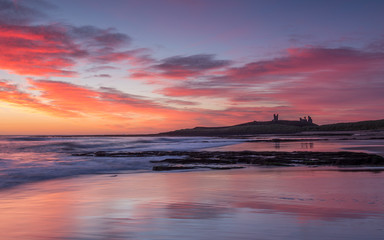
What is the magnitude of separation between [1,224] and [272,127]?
146549mm

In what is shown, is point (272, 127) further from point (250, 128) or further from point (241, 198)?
point (241, 198)

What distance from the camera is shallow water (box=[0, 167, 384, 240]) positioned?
4.49 meters

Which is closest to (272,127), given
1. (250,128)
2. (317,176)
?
(250,128)

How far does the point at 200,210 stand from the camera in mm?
5777

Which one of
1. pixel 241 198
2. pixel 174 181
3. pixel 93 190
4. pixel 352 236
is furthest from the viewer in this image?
pixel 174 181

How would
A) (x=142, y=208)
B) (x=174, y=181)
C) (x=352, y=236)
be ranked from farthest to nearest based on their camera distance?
(x=174, y=181)
(x=142, y=208)
(x=352, y=236)

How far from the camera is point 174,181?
9.50 metres

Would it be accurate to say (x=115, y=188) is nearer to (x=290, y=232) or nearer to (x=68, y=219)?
(x=68, y=219)

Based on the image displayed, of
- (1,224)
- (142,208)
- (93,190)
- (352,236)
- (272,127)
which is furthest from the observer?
(272,127)

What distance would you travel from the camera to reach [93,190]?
8.23m

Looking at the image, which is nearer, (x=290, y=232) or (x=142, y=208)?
(x=290, y=232)

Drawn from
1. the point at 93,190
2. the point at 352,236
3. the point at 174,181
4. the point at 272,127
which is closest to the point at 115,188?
the point at 93,190

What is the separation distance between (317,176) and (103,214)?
274 inches

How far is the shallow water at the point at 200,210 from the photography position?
4.49 m
